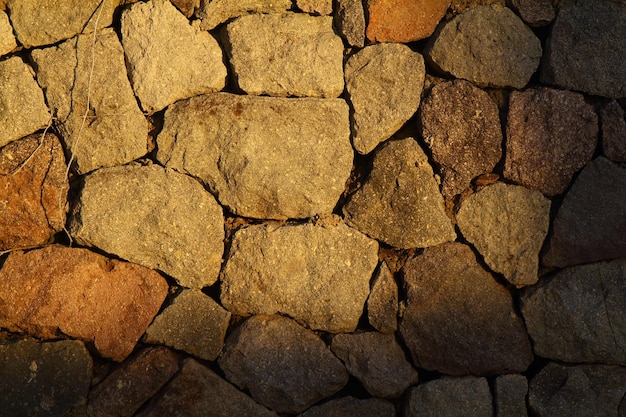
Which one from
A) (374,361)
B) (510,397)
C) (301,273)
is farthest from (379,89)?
(510,397)

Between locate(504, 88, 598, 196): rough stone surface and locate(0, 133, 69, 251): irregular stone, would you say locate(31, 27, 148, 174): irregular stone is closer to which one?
locate(0, 133, 69, 251): irregular stone

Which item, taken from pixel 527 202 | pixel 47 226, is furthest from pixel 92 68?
pixel 527 202

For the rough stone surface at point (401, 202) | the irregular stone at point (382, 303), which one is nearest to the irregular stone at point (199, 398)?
the irregular stone at point (382, 303)

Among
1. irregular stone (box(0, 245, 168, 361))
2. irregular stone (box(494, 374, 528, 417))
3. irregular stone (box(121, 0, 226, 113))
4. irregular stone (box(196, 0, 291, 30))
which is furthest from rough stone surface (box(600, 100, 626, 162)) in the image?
irregular stone (box(0, 245, 168, 361))

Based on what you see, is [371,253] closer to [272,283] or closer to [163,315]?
[272,283]

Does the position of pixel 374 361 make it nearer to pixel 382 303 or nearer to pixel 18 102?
pixel 382 303

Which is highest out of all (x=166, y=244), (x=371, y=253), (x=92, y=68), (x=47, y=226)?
(x=92, y=68)

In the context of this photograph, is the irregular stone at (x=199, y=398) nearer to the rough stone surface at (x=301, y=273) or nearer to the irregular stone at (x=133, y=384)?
the irregular stone at (x=133, y=384)

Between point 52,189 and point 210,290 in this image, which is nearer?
point 52,189
